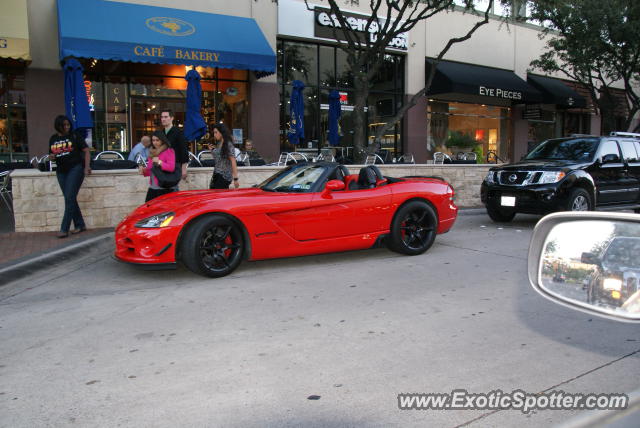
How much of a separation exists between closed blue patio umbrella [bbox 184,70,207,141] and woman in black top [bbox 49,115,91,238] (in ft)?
11.4

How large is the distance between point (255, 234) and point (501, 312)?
106 inches

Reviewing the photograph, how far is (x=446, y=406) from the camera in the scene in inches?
113

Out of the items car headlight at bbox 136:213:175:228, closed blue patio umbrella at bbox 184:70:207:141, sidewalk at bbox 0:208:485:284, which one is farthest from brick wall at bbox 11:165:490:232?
car headlight at bbox 136:213:175:228

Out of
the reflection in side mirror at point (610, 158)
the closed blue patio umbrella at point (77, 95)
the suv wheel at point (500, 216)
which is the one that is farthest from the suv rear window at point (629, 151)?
the closed blue patio umbrella at point (77, 95)

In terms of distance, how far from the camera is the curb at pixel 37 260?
228 inches

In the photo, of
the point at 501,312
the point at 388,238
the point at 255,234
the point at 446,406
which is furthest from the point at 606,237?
the point at 388,238

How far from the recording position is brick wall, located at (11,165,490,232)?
8.19m

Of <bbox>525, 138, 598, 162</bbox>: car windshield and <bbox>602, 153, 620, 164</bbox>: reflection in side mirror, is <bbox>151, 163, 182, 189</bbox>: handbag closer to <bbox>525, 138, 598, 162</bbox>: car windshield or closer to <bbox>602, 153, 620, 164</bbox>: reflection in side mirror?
<bbox>525, 138, 598, 162</bbox>: car windshield

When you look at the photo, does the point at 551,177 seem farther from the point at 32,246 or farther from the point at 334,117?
the point at 32,246

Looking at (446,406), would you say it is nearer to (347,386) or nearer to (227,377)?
(347,386)

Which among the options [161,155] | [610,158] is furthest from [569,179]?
[161,155]

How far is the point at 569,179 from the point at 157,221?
693cm

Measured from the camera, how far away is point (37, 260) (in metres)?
6.29

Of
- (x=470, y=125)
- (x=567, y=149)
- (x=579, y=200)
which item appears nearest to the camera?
(x=579, y=200)
